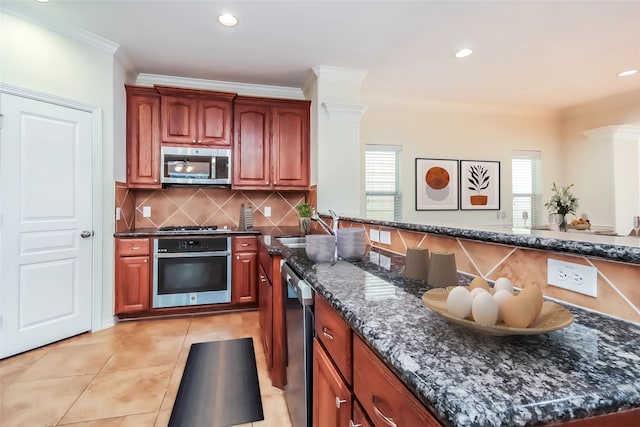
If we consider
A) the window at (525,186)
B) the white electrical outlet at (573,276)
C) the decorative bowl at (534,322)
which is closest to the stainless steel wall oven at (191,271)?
the decorative bowl at (534,322)

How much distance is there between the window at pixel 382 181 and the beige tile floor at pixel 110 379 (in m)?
2.41

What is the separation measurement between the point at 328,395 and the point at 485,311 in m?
0.59

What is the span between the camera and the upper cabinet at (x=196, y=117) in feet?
11.1

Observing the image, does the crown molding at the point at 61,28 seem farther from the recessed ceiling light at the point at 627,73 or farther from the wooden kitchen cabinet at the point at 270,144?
the recessed ceiling light at the point at 627,73

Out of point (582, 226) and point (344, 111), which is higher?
point (344, 111)

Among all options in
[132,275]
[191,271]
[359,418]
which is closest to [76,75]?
[132,275]

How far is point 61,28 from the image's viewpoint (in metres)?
2.58

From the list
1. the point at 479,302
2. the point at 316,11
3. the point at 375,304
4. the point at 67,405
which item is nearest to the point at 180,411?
A: the point at 67,405

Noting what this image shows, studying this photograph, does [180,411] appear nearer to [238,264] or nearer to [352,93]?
[238,264]

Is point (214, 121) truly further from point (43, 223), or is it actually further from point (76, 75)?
point (43, 223)

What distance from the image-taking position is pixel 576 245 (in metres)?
0.84

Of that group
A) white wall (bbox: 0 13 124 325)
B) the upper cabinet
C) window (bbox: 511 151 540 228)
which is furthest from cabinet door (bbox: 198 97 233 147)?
window (bbox: 511 151 540 228)

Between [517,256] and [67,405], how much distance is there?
8.15 feet

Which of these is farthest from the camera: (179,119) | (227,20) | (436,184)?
(436,184)
